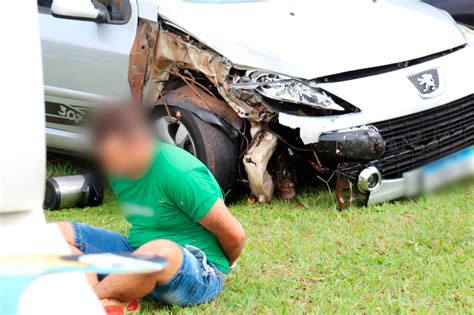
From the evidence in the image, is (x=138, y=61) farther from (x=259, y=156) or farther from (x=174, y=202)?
(x=174, y=202)

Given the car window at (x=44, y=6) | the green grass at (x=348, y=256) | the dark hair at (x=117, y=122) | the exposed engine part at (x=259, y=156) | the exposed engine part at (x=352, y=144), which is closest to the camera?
the dark hair at (x=117, y=122)

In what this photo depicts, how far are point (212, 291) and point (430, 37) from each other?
2.61 metres

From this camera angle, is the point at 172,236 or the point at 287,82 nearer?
the point at 172,236

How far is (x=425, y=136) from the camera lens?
5805mm

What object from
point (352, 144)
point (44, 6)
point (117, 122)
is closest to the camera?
point (117, 122)

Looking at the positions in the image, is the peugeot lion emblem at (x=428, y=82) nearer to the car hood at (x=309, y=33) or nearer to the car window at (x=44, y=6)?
the car hood at (x=309, y=33)

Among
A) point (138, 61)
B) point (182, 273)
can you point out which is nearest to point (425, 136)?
point (138, 61)

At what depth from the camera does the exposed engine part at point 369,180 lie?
550 cm

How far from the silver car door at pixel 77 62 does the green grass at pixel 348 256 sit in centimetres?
66

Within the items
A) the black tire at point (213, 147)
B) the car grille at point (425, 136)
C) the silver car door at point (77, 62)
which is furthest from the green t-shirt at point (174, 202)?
the silver car door at point (77, 62)

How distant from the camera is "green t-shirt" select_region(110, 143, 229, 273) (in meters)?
3.76

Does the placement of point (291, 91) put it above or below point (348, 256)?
above

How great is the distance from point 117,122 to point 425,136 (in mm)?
3332

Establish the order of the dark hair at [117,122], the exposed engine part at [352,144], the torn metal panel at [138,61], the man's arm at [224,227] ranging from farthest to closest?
the torn metal panel at [138,61]
the exposed engine part at [352,144]
the man's arm at [224,227]
the dark hair at [117,122]
